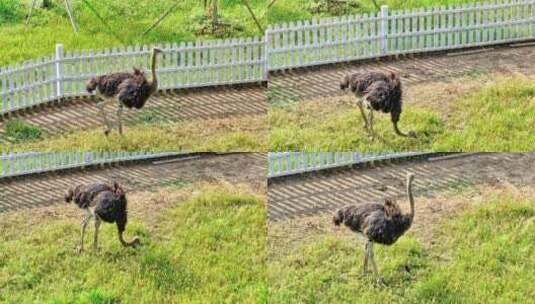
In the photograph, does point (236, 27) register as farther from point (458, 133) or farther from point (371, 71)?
point (458, 133)

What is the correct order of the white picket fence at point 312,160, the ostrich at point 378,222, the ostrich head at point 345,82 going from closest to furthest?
1. the ostrich at point 378,222
2. the white picket fence at point 312,160
3. the ostrich head at point 345,82

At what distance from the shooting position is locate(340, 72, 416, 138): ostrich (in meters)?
12.0

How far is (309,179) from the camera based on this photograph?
Result: 1187 cm

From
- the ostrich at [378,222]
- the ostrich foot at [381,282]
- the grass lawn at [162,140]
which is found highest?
the grass lawn at [162,140]

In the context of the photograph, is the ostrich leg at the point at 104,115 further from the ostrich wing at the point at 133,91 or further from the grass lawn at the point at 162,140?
the ostrich wing at the point at 133,91

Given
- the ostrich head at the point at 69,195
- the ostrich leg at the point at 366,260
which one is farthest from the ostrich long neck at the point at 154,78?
the ostrich leg at the point at 366,260

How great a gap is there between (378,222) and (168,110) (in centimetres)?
196

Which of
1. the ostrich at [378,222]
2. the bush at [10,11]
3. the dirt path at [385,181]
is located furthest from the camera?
the bush at [10,11]

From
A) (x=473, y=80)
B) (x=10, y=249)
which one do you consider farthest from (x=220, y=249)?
(x=473, y=80)

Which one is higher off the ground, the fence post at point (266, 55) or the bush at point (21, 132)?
the fence post at point (266, 55)

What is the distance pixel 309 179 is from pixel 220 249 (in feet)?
2.67

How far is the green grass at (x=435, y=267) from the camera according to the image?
11.3 m

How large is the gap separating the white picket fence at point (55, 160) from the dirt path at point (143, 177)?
0.05m

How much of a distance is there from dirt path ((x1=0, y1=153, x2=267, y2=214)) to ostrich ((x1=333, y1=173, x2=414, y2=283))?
84 cm
